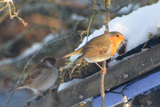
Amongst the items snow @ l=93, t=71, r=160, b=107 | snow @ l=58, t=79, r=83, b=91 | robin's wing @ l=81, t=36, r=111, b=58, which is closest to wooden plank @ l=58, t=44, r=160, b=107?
snow @ l=58, t=79, r=83, b=91

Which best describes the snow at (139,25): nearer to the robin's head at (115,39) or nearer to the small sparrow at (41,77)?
the robin's head at (115,39)

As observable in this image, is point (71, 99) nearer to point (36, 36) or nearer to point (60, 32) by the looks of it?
point (60, 32)

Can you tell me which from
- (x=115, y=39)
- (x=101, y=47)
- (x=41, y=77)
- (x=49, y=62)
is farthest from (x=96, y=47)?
(x=49, y=62)

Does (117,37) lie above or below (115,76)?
above

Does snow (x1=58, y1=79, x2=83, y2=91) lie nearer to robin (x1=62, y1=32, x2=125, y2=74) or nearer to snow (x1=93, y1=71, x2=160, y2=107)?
robin (x1=62, y1=32, x2=125, y2=74)

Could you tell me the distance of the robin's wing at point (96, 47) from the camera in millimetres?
3801

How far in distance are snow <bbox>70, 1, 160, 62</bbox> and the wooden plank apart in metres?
0.15

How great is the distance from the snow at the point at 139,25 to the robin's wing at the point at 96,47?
0.20m

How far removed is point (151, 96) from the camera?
3467 millimetres

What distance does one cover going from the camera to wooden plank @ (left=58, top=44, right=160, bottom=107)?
3.20 metres

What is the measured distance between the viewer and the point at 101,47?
3.98 m

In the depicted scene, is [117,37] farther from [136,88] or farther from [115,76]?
[136,88]

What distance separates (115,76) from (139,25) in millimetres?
605

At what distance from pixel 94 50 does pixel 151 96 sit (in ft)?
2.92
